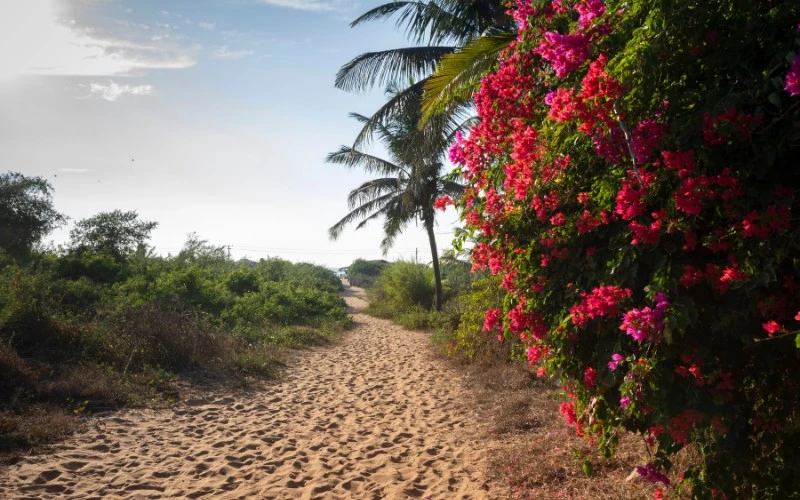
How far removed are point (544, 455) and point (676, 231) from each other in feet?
8.67

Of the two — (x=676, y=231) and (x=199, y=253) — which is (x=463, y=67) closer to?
(x=676, y=231)

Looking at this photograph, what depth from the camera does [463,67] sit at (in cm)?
570

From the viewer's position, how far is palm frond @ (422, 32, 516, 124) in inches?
213

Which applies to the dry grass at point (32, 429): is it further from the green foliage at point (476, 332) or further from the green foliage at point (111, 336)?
the green foliage at point (476, 332)

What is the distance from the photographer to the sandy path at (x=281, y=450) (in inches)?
152

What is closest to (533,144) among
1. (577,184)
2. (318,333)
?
(577,184)

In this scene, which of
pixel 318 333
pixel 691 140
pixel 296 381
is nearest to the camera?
pixel 691 140

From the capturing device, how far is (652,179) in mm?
2174

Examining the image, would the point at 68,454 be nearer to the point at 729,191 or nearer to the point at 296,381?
the point at 296,381

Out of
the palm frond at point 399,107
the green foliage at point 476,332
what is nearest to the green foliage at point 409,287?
the green foliage at point 476,332

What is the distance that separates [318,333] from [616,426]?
416 inches

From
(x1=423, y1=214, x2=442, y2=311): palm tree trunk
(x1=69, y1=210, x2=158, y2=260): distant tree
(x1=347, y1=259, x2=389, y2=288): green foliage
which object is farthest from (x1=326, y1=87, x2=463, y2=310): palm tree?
(x1=347, y1=259, x2=389, y2=288): green foliage

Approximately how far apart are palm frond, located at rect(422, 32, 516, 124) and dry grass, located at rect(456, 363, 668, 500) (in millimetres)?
3546

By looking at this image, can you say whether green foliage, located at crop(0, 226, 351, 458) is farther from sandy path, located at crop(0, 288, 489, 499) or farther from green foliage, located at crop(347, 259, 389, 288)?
green foliage, located at crop(347, 259, 389, 288)
